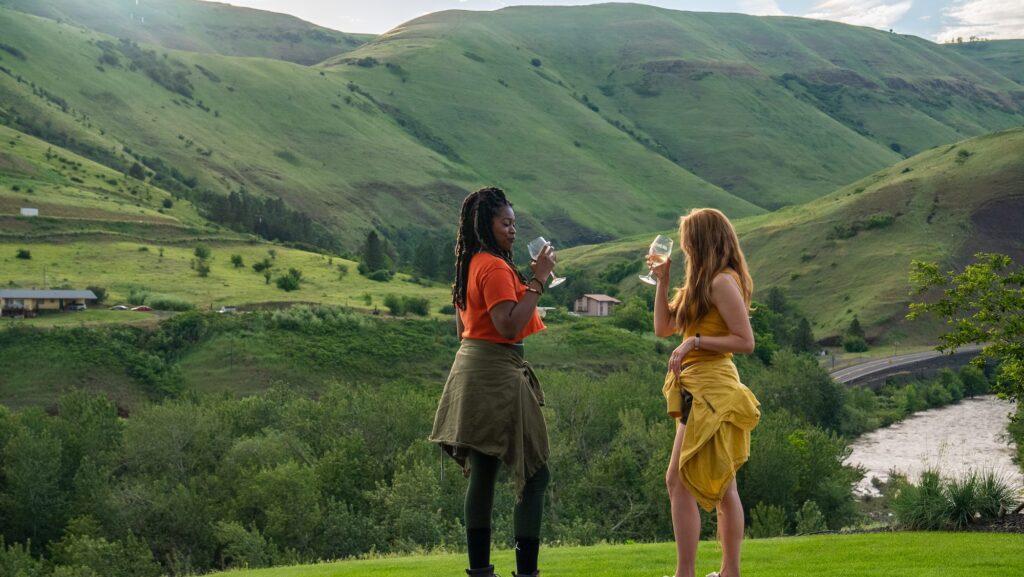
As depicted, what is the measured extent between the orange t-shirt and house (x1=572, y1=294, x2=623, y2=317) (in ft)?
354

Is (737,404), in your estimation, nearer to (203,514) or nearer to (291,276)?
(203,514)

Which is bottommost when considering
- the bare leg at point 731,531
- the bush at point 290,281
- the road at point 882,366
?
the road at point 882,366

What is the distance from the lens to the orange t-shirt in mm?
7477

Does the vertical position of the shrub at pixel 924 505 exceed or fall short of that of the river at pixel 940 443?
it exceeds it

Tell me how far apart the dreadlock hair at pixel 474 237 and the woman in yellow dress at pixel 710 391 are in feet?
4.72

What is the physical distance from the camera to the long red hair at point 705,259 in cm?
786

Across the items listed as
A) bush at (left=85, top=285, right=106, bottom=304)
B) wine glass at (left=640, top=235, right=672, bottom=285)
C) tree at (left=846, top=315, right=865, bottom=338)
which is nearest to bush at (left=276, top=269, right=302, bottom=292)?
bush at (left=85, top=285, right=106, bottom=304)

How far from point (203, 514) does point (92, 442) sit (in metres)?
13.2

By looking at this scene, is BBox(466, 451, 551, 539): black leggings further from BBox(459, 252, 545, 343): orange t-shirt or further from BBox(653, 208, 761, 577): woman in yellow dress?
BBox(653, 208, 761, 577): woman in yellow dress

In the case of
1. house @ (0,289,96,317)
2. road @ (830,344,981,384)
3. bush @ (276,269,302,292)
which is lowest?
road @ (830,344,981,384)

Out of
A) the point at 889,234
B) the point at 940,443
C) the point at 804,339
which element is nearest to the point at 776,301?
the point at 804,339

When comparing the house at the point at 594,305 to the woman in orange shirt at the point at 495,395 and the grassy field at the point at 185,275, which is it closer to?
the grassy field at the point at 185,275

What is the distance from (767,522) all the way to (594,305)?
80997 mm

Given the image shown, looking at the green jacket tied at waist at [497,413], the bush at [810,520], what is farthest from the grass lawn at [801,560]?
the bush at [810,520]
